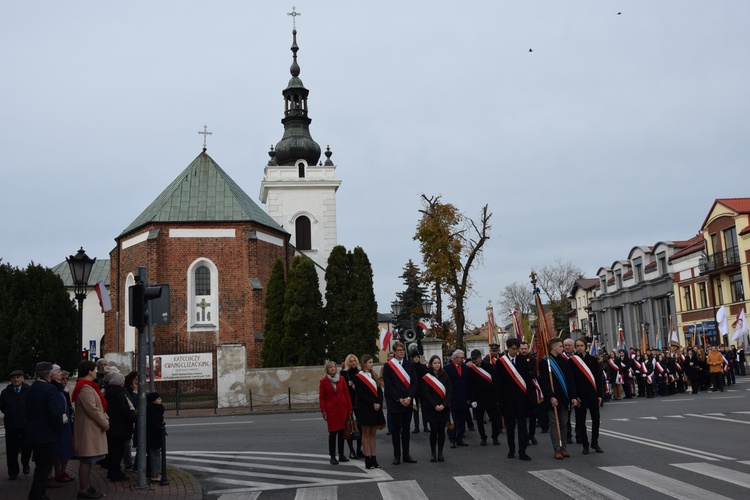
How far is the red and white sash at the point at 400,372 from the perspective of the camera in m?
10.7

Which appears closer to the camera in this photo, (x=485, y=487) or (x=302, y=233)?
(x=485, y=487)

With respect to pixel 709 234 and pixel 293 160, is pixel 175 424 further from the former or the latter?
pixel 709 234

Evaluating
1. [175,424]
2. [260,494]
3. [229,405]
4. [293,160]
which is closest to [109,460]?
[260,494]

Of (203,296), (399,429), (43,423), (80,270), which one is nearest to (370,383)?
(399,429)

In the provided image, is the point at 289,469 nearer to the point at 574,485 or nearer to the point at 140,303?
the point at 140,303

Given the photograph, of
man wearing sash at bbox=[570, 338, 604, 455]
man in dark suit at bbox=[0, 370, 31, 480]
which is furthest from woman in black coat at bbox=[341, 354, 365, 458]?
man in dark suit at bbox=[0, 370, 31, 480]

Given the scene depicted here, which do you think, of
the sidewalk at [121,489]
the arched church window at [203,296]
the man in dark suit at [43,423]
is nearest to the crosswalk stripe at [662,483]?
the sidewalk at [121,489]

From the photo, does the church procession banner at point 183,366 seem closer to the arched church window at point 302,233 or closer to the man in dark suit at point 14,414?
the man in dark suit at point 14,414

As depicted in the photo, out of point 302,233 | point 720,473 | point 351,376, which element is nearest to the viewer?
point 720,473

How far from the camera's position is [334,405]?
11242 millimetres

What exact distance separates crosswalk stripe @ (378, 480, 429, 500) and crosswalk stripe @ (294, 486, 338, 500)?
1.86 feet

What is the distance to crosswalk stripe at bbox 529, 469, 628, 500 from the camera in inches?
290

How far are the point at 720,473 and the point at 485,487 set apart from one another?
286 centimetres

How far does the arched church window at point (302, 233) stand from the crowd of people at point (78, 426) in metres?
39.2
